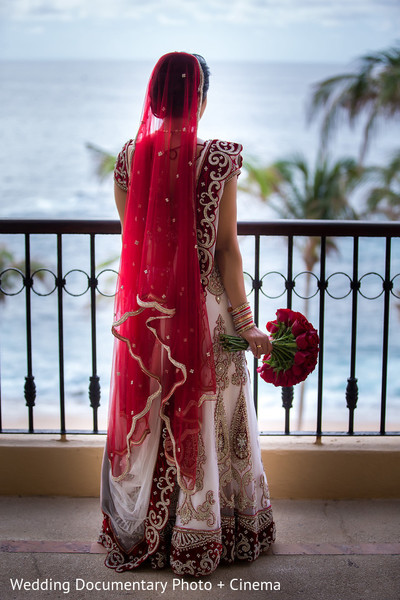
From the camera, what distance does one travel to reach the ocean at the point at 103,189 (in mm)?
19188

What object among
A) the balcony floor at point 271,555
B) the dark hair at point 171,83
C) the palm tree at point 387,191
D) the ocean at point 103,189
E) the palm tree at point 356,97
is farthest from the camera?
the ocean at point 103,189

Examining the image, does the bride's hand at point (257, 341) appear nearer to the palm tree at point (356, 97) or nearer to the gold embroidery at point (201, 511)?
the gold embroidery at point (201, 511)

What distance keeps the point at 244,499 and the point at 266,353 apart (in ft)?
1.50

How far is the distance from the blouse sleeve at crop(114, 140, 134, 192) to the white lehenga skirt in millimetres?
378

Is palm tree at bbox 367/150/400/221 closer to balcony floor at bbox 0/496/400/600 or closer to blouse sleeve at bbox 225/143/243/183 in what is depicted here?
balcony floor at bbox 0/496/400/600

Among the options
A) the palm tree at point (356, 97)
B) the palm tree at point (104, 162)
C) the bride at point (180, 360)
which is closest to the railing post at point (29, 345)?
the bride at point (180, 360)

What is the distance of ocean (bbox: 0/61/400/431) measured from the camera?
19.2 m

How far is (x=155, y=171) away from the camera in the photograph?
167 centimetres

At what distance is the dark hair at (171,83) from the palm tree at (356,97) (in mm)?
9731

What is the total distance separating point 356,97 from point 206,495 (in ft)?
34.6

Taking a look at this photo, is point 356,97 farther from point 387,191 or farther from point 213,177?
point 213,177

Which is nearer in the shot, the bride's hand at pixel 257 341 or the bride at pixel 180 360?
the bride at pixel 180 360

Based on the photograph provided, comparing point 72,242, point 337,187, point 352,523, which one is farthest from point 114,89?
point 352,523

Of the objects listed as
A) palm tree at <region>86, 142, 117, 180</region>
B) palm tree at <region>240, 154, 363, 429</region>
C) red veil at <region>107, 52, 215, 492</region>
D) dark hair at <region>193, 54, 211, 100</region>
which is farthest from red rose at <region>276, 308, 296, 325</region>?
palm tree at <region>240, 154, 363, 429</region>
